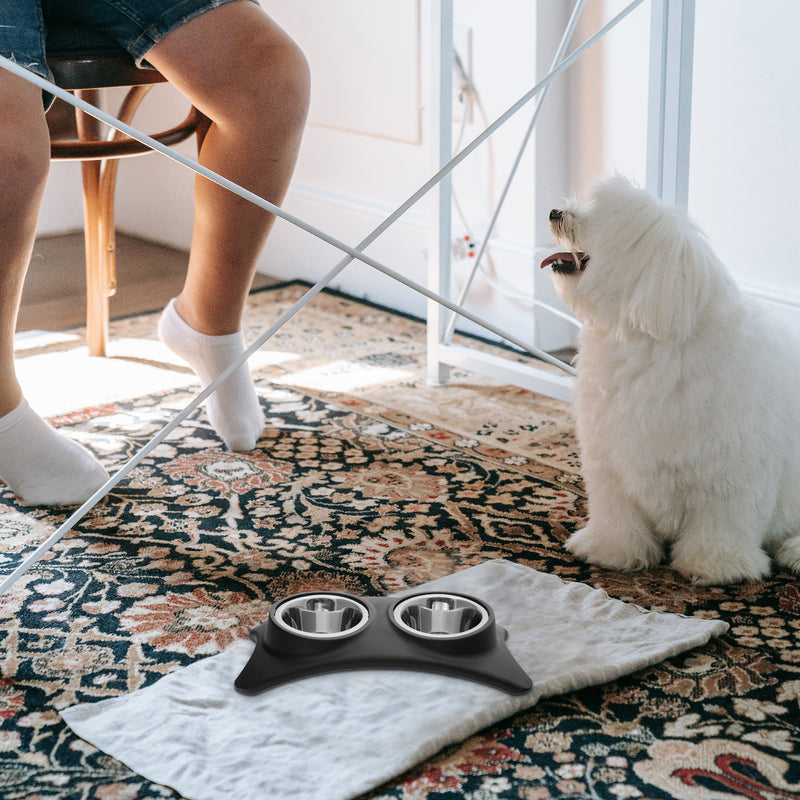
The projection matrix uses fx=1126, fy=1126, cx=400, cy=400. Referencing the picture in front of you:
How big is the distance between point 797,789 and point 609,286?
56cm

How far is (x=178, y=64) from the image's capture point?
155 centimetres

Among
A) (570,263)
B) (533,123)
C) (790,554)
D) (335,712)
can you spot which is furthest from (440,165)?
(335,712)

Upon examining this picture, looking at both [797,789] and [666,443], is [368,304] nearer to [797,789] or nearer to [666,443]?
[666,443]

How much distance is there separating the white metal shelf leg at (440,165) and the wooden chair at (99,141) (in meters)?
0.42

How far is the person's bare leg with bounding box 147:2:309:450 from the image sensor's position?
1.55m

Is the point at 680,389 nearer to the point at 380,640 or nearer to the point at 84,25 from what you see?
the point at 380,640

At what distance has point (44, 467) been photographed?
1558 mm

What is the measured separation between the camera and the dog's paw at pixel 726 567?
1304 mm

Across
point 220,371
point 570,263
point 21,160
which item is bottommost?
point 220,371

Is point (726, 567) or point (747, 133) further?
point (747, 133)

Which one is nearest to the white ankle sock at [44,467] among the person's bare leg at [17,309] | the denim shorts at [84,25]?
the person's bare leg at [17,309]

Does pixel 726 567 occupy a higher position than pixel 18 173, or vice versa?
pixel 18 173

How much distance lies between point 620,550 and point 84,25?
1.06 m

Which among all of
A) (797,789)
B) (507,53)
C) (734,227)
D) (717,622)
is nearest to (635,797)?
(797,789)
